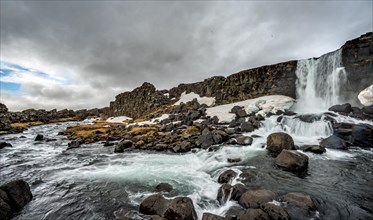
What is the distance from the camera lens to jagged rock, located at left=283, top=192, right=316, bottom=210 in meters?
5.84

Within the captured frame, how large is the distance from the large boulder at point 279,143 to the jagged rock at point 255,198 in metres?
7.14

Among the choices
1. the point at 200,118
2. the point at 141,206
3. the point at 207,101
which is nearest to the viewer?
the point at 141,206

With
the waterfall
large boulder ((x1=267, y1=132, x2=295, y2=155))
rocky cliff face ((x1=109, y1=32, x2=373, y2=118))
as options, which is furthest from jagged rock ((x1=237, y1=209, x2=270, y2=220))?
rocky cliff face ((x1=109, y1=32, x2=373, y2=118))

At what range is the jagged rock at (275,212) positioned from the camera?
523 centimetres

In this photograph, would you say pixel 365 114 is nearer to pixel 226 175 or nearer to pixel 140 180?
pixel 226 175

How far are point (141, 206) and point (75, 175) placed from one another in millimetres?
6534

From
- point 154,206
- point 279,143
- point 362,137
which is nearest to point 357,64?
point 362,137

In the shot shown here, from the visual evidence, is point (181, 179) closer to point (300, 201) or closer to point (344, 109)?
point (300, 201)

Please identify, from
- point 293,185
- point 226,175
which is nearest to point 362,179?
A: point 293,185

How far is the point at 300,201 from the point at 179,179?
524 centimetres

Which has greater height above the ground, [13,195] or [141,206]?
[13,195]

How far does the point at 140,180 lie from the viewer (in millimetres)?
9445

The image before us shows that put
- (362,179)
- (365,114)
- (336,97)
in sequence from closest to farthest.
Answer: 1. (362,179)
2. (365,114)
3. (336,97)

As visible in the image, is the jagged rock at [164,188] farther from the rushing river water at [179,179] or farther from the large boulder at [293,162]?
the large boulder at [293,162]
